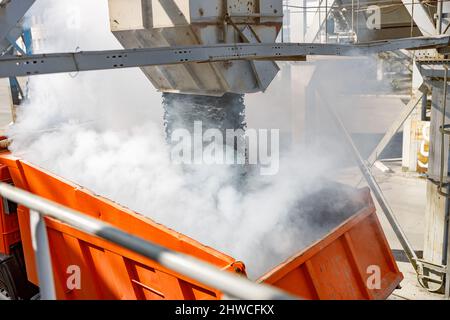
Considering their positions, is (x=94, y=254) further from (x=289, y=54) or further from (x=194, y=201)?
(x=289, y=54)

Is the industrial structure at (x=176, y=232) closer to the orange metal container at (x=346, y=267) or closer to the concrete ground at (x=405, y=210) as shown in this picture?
the orange metal container at (x=346, y=267)

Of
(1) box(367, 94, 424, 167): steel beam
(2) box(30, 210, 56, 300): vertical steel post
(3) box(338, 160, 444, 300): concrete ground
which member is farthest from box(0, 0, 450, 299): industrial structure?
(1) box(367, 94, 424, 167): steel beam

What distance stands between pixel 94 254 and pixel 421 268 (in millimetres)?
4954

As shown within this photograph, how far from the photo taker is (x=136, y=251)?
1596 millimetres

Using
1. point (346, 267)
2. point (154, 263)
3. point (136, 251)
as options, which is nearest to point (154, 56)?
point (154, 263)

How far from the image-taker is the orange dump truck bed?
3395 mm

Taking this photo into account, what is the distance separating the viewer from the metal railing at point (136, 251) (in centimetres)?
136

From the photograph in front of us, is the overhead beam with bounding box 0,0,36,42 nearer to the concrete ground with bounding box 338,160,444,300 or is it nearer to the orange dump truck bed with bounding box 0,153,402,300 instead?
the orange dump truck bed with bounding box 0,153,402,300

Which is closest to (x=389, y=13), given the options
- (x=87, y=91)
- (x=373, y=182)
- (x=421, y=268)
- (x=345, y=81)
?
(x=345, y=81)

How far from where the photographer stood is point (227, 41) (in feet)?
14.8

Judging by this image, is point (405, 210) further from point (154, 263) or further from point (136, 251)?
point (136, 251)

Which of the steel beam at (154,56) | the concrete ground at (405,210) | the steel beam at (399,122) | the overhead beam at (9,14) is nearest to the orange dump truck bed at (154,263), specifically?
the steel beam at (154,56)

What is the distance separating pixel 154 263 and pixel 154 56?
1.58 meters

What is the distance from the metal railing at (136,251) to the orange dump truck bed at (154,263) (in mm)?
1349
